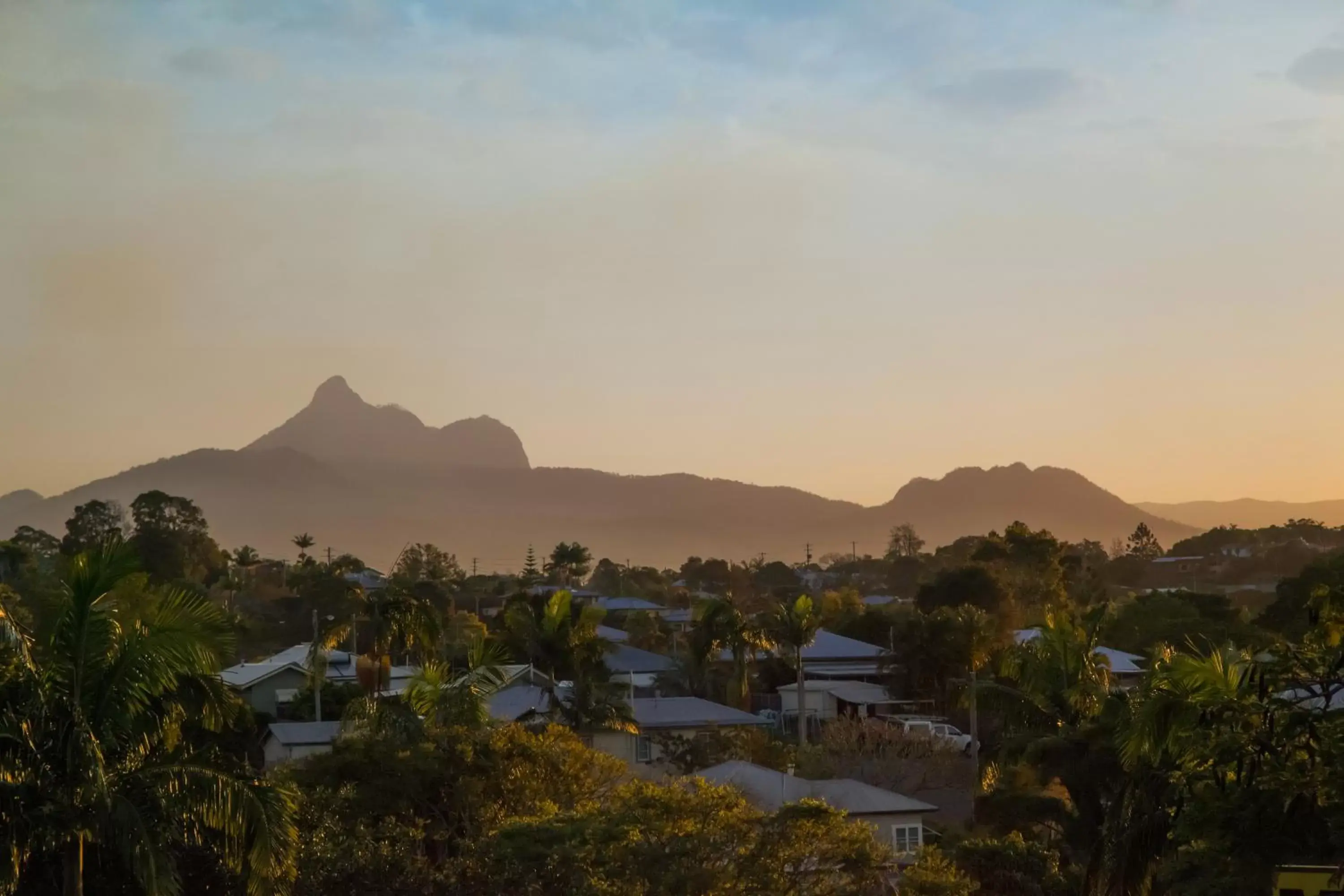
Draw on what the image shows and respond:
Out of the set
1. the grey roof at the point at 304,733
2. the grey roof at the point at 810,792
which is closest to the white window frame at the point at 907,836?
the grey roof at the point at 810,792

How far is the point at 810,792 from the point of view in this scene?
29516mm

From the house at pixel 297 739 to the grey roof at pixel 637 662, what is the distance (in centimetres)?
2457

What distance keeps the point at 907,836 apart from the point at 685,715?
50.7ft

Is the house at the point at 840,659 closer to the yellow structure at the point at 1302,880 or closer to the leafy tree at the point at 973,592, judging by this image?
the leafy tree at the point at 973,592

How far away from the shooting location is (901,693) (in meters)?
61.8

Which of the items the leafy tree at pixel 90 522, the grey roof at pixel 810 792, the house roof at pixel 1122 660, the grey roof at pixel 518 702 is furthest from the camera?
the leafy tree at pixel 90 522

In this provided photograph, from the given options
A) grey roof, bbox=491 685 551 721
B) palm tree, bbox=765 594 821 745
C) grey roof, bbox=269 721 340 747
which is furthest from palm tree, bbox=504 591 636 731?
palm tree, bbox=765 594 821 745

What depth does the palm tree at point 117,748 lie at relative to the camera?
14953 millimetres

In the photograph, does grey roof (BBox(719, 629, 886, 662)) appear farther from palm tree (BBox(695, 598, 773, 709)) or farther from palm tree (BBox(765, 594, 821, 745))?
palm tree (BBox(765, 594, 821, 745))

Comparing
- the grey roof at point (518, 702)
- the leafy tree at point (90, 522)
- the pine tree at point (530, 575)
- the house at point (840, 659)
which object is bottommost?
the house at point (840, 659)

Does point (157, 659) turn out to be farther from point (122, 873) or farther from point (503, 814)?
point (503, 814)

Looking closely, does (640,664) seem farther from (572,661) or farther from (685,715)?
(572,661)

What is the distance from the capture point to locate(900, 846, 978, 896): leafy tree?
20156 millimetres

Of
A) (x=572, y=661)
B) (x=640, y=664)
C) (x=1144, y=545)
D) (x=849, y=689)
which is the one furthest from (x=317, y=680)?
(x=1144, y=545)
